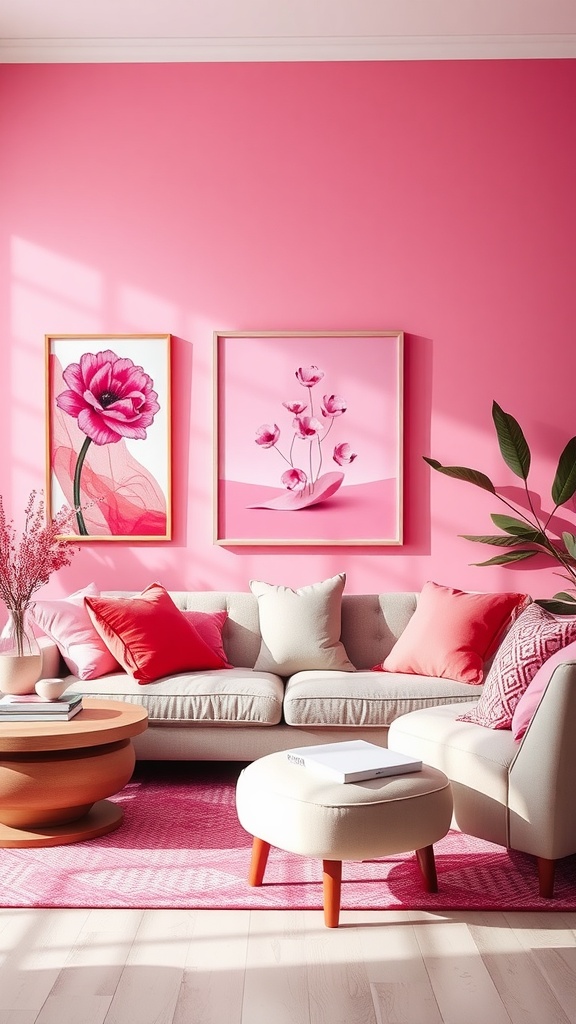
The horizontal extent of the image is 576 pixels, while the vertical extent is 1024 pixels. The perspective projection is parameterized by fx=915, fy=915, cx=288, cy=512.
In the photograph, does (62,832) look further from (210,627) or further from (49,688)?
(210,627)

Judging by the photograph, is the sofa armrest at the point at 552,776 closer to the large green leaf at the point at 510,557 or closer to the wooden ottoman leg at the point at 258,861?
the wooden ottoman leg at the point at 258,861

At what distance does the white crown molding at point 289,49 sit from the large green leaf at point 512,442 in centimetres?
172

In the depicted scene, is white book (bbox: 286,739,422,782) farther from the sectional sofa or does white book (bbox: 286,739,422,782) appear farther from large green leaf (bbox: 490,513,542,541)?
large green leaf (bbox: 490,513,542,541)

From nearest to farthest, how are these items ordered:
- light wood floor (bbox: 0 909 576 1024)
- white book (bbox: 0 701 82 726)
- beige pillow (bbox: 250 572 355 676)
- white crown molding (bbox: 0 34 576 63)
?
light wood floor (bbox: 0 909 576 1024) → white book (bbox: 0 701 82 726) → beige pillow (bbox: 250 572 355 676) → white crown molding (bbox: 0 34 576 63)

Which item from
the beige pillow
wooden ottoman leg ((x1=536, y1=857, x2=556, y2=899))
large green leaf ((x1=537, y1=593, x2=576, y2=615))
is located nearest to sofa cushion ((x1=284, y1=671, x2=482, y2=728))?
the beige pillow

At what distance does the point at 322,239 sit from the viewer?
4.42 meters

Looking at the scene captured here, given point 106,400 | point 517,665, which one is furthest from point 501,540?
point 106,400

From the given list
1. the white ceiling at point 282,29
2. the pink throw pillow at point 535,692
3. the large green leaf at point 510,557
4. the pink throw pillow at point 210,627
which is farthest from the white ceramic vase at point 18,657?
the white ceiling at point 282,29

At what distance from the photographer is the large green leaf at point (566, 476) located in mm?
4152

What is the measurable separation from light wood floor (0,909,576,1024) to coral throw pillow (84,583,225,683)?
1271 millimetres

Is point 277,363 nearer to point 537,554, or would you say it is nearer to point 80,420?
point 80,420

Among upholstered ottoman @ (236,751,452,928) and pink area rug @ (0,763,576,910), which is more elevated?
upholstered ottoman @ (236,751,452,928)

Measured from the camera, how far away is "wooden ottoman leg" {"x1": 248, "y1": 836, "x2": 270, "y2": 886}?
265 centimetres

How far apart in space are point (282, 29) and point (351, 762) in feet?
11.2
